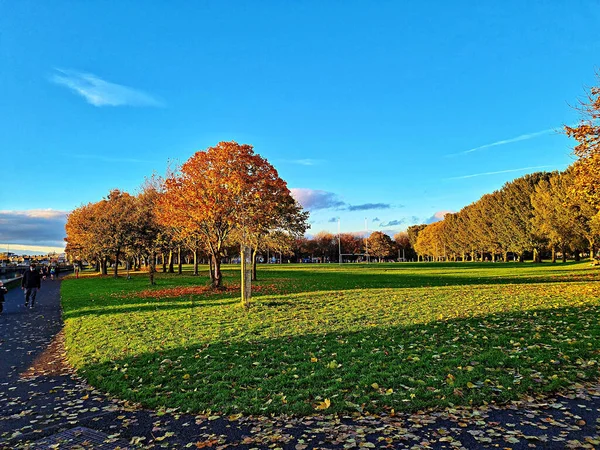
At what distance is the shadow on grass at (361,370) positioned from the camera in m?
5.84

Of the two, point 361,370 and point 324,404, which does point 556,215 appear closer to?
point 361,370

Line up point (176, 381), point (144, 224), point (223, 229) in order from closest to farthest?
point (176, 381) → point (223, 229) → point (144, 224)

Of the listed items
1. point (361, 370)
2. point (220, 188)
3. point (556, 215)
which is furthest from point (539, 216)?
point (361, 370)

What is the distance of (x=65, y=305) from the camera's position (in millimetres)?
19297

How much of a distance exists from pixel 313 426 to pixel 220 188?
55.5 ft

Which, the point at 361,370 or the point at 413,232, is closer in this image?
the point at 361,370

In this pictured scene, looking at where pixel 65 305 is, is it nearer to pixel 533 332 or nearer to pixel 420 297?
pixel 420 297

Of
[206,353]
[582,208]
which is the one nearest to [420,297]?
[206,353]

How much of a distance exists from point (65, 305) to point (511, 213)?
6511cm

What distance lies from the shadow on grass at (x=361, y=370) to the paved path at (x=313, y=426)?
12.9 inches

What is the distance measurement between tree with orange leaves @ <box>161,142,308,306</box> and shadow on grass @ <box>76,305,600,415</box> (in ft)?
38.0

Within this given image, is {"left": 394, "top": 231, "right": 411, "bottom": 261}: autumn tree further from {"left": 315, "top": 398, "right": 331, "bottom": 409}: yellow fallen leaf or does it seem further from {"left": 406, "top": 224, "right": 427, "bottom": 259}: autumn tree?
{"left": 315, "top": 398, "right": 331, "bottom": 409}: yellow fallen leaf

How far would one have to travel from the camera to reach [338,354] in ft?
26.8

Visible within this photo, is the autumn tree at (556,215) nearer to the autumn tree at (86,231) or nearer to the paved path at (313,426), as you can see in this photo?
the paved path at (313,426)
